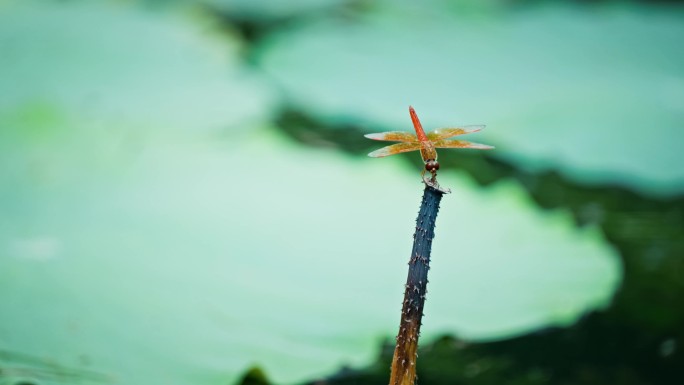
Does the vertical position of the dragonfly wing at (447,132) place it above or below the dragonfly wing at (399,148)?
above

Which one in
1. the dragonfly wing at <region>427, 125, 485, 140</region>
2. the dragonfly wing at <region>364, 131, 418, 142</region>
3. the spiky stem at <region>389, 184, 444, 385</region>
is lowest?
the spiky stem at <region>389, 184, 444, 385</region>

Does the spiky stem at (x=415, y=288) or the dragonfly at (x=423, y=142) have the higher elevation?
the dragonfly at (x=423, y=142)

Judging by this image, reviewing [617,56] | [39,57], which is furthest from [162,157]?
[617,56]

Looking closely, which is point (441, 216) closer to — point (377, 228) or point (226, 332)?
point (377, 228)

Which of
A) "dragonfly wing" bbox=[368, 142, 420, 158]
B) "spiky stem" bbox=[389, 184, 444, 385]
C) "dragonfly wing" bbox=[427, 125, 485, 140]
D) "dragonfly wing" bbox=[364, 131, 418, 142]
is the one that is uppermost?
"dragonfly wing" bbox=[427, 125, 485, 140]

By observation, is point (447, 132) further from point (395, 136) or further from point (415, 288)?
point (415, 288)

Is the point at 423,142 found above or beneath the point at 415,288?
above

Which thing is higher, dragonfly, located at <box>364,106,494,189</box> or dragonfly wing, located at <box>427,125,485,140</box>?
dragonfly wing, located at <box>427,125,485,140</box>

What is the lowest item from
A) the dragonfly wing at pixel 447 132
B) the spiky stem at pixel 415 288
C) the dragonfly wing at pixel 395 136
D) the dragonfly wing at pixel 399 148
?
the spiky stem at pixel 415 288

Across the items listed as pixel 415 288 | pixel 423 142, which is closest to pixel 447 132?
pixel 423 142

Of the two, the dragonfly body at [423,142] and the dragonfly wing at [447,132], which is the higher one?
the dragonfly wing at [447,132]

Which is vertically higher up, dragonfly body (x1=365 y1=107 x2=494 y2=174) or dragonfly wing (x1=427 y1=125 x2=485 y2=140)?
dragonfly wing (x1=427 y1=125 x2=485 y2=140)
